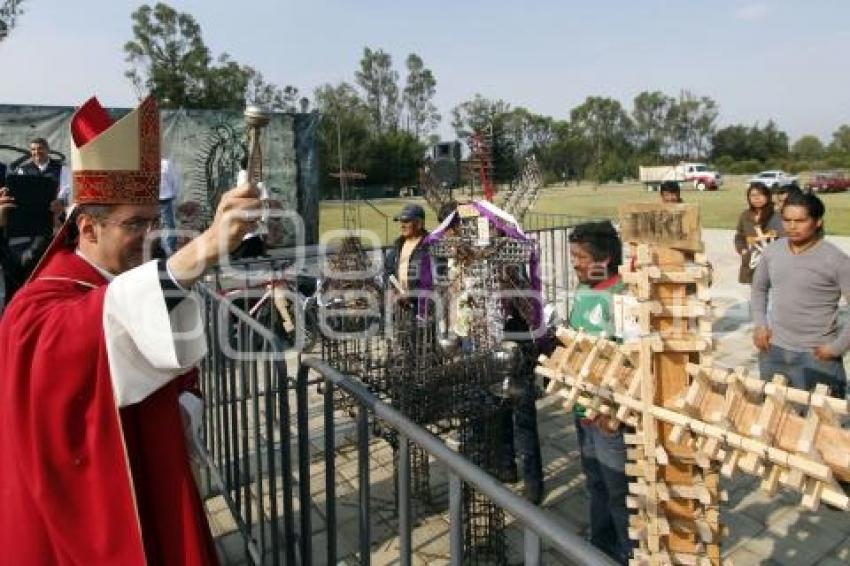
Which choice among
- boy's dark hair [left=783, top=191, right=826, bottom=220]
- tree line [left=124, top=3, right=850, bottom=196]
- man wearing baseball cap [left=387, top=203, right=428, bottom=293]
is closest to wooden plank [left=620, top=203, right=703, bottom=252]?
boy's dark hair [left=783, top=191, right=826, bottom=220]

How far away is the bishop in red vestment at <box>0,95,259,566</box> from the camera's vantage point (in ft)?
4.73

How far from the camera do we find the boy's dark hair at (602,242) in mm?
3502

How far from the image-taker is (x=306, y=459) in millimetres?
2326

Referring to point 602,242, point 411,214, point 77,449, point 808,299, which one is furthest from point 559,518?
point 411,214

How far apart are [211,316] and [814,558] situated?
11.4 feet

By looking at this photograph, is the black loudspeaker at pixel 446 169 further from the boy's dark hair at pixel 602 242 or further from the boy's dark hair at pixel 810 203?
the boy's dark hair at pixel 810 203

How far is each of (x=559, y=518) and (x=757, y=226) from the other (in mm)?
4006

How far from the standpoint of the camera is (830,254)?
415cm

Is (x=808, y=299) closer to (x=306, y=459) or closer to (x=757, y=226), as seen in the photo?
(x=757, y=226)

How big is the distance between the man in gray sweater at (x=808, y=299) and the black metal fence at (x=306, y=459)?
113 inches

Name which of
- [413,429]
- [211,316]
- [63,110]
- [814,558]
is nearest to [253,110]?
[413,429]

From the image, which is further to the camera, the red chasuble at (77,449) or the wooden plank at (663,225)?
the wooden plank at (663,225)

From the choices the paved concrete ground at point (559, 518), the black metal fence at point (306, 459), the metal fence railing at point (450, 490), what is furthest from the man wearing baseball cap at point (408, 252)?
the metal fence railing at point (450, 490)

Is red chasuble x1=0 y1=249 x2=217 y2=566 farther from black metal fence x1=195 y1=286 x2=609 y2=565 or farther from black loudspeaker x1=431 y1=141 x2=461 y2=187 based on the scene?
black loudspeaker x1=431 y1=141 x2=461 y2=187
